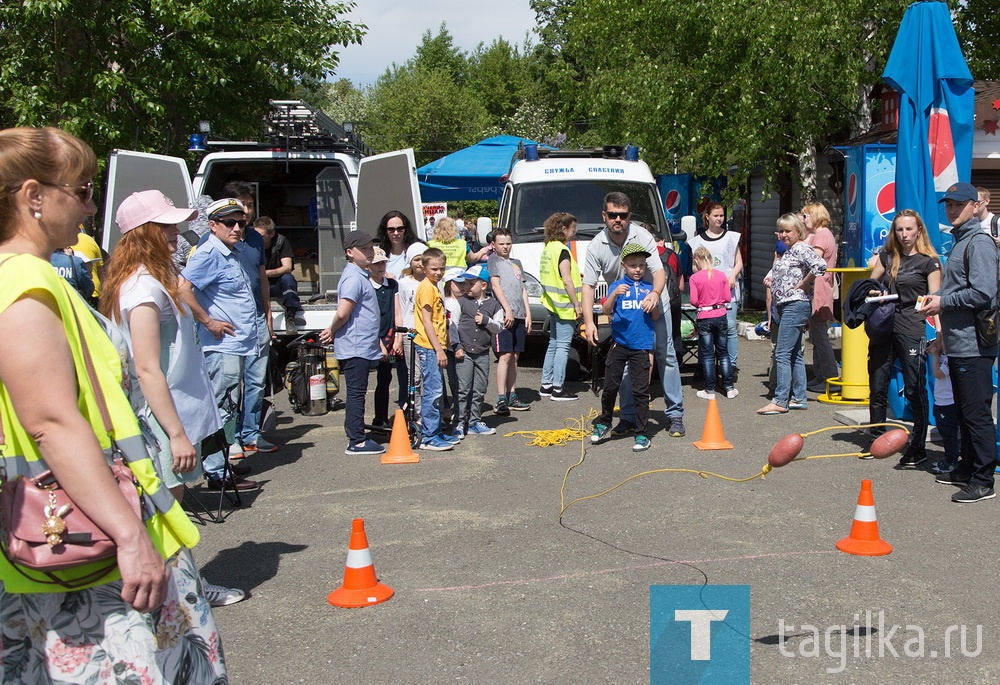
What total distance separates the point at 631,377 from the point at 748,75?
824cm

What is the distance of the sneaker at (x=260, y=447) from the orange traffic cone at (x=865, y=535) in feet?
16.2

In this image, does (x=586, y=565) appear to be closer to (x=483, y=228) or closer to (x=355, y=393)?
(x=355, y=393)

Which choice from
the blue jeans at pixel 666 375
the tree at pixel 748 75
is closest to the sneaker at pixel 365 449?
the blue jeans at pixel 666 375

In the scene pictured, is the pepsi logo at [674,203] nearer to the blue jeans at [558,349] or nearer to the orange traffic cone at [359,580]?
the blue jeans at [558,349]

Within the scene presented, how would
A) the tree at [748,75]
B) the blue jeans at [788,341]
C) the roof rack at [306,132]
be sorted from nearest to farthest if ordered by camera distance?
the blue jeans at [788,341], the roof rack at [306,132], the tree at [748,75]

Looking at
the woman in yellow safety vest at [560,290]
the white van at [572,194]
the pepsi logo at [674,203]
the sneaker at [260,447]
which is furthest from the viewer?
the pepsi logo at [674,203]

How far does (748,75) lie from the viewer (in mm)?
15000

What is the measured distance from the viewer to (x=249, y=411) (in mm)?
8297

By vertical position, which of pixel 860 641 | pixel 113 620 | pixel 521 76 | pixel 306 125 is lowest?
pixel 860 641

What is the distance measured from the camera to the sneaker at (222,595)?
16.5ft

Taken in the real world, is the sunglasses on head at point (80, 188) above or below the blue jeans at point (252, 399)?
above

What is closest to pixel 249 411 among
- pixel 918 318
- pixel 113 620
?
pixel 918 318

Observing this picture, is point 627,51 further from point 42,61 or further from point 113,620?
point 113,620

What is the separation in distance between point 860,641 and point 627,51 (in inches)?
683
